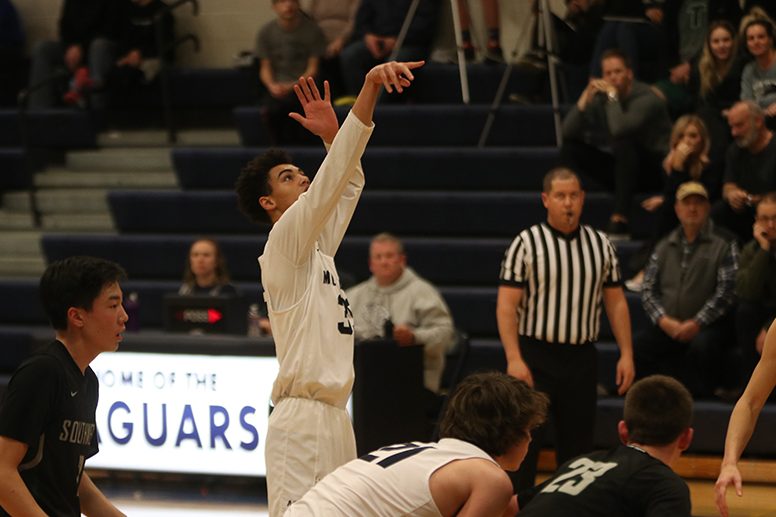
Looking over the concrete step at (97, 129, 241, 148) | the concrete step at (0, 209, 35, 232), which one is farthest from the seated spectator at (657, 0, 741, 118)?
the concrete step at (0, 209, 35, 232)

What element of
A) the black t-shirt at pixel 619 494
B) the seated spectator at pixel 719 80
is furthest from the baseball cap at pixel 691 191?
the black t-shirt at pixel 619 494

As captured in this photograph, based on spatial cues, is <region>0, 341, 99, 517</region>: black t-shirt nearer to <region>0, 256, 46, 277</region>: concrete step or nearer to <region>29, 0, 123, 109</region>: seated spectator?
<region>0, 256, 46, 277</region>: concrete step

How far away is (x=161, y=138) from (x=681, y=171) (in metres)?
5.46

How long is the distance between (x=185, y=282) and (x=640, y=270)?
3.00 m

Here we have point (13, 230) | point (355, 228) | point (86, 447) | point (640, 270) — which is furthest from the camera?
point (13, 230)

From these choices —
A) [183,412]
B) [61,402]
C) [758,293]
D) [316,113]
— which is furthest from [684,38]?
[61,402]

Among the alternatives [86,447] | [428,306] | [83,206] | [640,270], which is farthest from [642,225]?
[86,447]

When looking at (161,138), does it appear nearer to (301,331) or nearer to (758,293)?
(758,293)

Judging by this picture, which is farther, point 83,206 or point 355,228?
point 83,206

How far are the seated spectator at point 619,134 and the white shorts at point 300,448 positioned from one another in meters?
5.30

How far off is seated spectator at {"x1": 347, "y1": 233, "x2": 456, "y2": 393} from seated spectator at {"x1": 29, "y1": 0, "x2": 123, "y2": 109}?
468 centimetres

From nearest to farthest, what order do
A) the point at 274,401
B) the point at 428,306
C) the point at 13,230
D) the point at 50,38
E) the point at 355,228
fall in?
the point at 274,401 < the point at 428,306 < the point at 355,228 < the point at 13,230 < the point at 50,38

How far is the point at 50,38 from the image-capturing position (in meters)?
13.2

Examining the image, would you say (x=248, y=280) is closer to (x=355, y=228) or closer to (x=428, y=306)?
(x=355, y=228)
